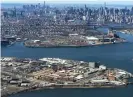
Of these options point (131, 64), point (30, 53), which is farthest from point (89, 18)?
point (131, 64)

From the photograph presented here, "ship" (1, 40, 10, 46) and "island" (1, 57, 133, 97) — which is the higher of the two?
"island" (1, 57, 133, 97)

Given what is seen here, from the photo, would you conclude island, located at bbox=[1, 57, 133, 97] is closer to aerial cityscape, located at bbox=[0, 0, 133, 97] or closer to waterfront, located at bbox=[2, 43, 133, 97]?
aerial cityscape, located at bbox=[0, 0, 133, 97]

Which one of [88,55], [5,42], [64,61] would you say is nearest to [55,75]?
[64,61]

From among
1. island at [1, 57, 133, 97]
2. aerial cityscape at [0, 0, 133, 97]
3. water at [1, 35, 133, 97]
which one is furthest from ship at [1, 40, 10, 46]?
island at [1, 57, 133, 97]

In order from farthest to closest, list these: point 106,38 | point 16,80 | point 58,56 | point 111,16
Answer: point 111,16
point 106,38
point 58,56
point 16,80

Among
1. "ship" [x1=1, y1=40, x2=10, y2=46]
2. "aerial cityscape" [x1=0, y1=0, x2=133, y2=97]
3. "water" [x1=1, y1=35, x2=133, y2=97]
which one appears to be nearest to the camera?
"water" [x1=1, y1=35, x2=133, y2=97]

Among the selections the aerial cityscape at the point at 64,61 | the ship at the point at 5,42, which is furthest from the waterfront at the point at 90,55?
the ship at the point at 5,42

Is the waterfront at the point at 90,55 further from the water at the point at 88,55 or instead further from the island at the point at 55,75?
the island at the point at 55,75

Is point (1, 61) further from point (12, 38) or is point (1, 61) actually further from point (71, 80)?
point (12, 38)
